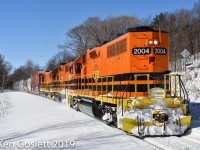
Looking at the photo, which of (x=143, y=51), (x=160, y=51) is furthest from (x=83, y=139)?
(x=160, y=51)

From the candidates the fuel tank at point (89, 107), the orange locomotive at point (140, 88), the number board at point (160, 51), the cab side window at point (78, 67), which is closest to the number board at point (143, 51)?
the orange locomotive at point (140, 88)

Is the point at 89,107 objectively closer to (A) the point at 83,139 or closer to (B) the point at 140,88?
(B) the point at 140,88

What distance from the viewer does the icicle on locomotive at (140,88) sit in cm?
1025

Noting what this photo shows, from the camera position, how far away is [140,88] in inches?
446

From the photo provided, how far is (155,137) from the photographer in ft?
33.1

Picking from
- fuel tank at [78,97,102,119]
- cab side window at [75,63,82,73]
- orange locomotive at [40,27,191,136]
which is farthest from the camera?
cab side window at [75,63,82,73]

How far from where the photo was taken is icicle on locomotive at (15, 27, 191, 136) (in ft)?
33.6

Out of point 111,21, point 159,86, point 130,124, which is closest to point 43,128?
point 130,124

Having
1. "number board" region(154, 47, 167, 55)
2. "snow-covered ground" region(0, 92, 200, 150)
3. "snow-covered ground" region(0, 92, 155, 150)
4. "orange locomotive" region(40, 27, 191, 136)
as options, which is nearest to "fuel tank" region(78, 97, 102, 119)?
"orange locomotive" region(40, 27, 191, 136)

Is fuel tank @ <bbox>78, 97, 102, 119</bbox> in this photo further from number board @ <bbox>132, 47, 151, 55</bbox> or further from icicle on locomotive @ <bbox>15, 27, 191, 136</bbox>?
number board @ <bbox>132, 47, 151, 55</bbox>

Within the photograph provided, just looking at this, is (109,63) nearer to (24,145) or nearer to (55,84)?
(24,145)

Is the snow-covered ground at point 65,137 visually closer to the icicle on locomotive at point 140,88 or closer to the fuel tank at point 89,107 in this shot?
the icicle on locomotive at point 140,88

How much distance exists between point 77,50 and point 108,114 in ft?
227

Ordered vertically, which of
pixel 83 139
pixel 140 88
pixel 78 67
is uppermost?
pixel 78 67
